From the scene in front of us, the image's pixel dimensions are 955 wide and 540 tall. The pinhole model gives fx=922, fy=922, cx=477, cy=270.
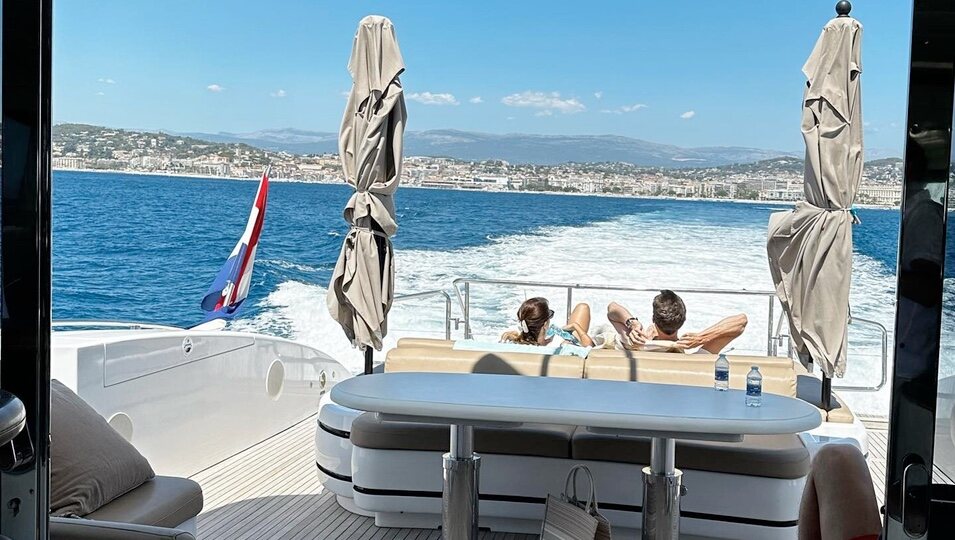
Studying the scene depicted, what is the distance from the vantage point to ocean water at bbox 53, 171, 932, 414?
31.2 metres

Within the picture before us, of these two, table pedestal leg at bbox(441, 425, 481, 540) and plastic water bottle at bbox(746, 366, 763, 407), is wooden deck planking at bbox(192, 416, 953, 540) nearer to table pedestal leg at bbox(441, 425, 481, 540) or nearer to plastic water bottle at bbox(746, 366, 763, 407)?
table pedestal leg at bbox(441, 425, 481, 540)

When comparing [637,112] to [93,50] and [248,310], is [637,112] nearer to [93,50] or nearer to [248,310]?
[248,310]

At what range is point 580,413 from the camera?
2.73m

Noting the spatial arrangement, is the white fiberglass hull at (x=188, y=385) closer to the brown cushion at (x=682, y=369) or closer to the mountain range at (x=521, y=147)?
the brown cushion at (x=682, y=369)

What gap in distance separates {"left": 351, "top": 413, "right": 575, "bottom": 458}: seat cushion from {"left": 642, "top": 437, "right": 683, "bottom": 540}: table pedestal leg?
2.29 ft

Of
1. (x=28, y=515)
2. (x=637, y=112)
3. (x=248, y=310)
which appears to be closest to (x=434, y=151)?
(x=637, y=112)

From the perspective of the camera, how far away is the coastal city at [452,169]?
36.2 meters

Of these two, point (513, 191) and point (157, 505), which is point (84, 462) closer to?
point (157, 505)

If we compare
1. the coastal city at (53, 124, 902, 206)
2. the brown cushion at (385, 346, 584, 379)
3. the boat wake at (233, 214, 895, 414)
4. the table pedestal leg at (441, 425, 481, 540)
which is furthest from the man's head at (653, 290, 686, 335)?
the coastal city at (53, 124, 902, 206)

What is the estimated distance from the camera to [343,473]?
13.1 ft

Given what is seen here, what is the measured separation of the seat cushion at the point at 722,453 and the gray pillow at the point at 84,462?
1635 mm

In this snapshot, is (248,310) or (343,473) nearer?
(343,473)

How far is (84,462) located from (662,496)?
1767 millimetres

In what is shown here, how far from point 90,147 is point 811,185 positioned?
39.0 m
